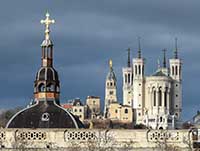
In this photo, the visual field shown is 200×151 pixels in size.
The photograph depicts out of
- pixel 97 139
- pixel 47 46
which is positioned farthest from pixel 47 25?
pixel 97 139

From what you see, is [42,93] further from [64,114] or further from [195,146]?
[195,146]

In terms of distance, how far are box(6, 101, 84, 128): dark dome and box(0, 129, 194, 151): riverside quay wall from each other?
6960 millimetres

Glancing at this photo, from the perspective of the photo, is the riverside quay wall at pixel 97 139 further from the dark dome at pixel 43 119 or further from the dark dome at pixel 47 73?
the dark dome at pixel 47 73

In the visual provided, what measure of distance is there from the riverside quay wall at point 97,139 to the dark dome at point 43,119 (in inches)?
274

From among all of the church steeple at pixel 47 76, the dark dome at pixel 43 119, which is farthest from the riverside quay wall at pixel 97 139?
the church steeple at pixel 47 76

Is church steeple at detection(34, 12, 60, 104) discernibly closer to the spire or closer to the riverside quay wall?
the spire

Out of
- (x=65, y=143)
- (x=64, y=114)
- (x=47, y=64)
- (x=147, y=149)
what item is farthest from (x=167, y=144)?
(x=47, y=64)

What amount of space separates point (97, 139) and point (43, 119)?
28.0 ft

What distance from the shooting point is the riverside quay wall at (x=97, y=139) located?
202 feet

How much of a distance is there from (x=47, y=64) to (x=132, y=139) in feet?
48.7

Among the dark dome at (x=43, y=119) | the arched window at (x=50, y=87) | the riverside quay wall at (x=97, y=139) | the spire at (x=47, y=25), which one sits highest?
the spire at (x=47, y=25)

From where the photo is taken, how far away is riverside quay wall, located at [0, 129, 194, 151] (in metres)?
61.5

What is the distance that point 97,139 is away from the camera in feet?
203

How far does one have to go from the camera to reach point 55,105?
A: 2857 inches
